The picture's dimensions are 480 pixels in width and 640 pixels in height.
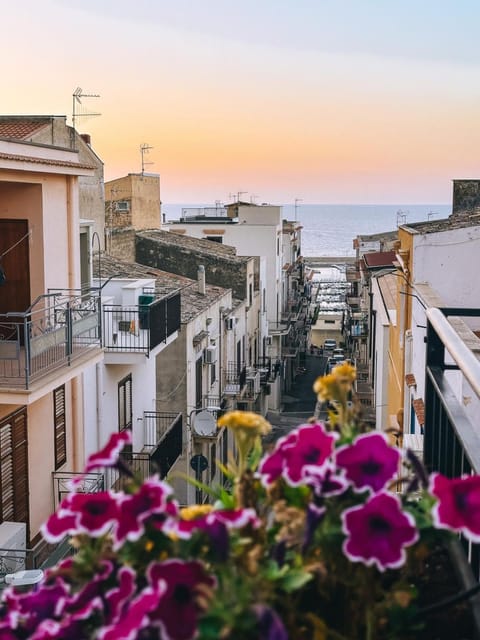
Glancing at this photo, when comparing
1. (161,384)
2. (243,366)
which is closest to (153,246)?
(243,366)

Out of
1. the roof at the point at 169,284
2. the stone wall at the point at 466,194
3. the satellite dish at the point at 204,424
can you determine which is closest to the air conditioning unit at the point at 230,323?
the roof at the point at 169,284

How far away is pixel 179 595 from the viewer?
64.6 inches

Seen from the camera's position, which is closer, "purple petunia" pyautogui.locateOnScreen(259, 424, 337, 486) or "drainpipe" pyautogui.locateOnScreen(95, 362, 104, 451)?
"purple petunia" pyautogui.locateOnScreen(259, 424, 337, 486)

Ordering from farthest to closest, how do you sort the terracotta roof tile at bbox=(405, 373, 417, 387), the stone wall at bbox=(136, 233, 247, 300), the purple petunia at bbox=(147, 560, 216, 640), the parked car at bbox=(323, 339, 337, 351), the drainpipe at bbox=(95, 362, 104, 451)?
the parked car at bbox=(323, 339, 337, 351), the stone wall at bbox=(136, 233, 247, 300), the drainpipe at bbox=(95, 362, 104, 451), the terracotta roof tile at bbox=(405, 373, 417, 387), the purple petunia at bbox=(147, 560, 216, 640)

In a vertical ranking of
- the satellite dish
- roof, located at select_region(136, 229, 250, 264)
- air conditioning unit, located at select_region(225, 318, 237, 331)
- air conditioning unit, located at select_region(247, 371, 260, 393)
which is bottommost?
air conditioning unit, located at select_region(247, 371, 260, 393)

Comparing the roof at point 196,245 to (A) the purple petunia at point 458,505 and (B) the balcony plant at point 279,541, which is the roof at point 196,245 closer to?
(B) the balcony plant at point 279,541

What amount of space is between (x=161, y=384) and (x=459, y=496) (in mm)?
22311

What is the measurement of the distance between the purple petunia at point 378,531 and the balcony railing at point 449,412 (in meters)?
0.91

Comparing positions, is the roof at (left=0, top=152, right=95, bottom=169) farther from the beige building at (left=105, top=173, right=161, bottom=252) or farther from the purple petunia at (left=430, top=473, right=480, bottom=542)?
the beige building at (left=105, top=173, right=161, bottom=252)

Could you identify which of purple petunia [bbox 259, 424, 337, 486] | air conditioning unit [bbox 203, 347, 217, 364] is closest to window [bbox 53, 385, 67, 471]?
air conditioning unit [bbox 203, 347, 217, 364]

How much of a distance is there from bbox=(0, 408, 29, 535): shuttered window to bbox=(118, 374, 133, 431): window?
4.71m

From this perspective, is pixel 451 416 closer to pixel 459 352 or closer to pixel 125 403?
pixel 459 352

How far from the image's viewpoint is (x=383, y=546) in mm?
1801

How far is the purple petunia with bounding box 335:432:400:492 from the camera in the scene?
1865 millimetres
